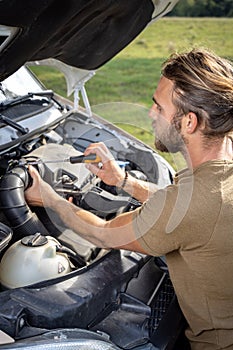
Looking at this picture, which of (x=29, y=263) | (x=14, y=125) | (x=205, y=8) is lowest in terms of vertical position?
(x=205, y=8)

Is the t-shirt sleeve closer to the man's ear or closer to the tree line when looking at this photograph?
the man's ear

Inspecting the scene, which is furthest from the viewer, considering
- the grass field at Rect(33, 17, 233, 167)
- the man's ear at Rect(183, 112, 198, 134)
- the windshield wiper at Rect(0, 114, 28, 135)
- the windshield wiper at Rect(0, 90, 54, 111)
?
the grass field at Rect(33, 17, 233, 167)

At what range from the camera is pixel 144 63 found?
905 centimetres

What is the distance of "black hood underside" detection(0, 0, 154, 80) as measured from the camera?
5.21 feet

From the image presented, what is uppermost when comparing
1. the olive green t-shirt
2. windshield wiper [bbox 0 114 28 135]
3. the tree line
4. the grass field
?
windshield wiper [bbox 0 114 28 135]

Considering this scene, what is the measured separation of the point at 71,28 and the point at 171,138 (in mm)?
524

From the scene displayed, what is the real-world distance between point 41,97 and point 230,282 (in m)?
1.40

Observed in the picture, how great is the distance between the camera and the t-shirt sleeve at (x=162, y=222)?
168 centimetres

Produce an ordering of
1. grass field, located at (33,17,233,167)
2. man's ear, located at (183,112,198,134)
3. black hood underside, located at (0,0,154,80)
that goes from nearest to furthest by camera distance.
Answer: black hood underside, located at (0,0,154,80)
man's ear, located at (183,112,198,134)
grass field, located at (33,17,233,167)

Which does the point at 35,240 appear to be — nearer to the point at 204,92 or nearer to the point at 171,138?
the point at 171,138

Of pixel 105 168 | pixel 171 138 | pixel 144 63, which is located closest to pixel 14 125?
pixel 105 168

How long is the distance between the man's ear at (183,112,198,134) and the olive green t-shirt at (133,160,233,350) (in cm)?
12

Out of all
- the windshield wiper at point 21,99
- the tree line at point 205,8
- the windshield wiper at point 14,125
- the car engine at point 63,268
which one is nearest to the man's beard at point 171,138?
the car engine at point 63,268

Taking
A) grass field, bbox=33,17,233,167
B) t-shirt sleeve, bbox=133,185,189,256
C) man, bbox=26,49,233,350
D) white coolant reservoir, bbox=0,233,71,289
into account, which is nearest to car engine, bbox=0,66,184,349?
white coolant reservoir, bbox=0,233,71,289
